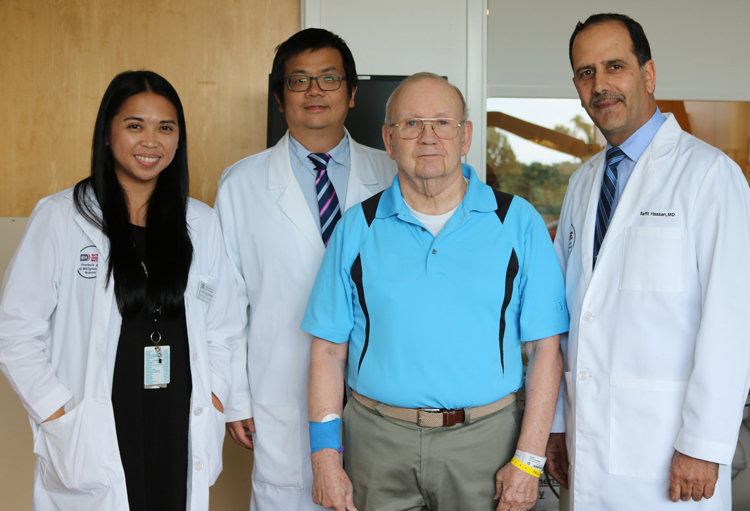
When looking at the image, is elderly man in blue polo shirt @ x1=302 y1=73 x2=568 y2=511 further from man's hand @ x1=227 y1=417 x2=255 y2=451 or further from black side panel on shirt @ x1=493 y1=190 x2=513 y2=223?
man's hand @ x1=227 y1=417 x2=255 y2=451

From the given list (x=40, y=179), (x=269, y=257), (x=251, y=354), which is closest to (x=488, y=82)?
(x=269, y=257)

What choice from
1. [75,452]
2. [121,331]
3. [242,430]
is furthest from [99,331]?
[242,430]

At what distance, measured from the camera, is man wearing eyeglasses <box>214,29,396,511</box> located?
6.70 feet

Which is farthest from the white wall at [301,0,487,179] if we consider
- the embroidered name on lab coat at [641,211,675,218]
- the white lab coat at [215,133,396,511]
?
the embroidered name on lab coat at [641,211,675,218]

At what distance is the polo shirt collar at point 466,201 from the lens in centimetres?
170

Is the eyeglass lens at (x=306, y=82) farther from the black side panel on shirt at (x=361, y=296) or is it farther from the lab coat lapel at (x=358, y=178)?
the black side panel on shirt at (x=361, y=296)

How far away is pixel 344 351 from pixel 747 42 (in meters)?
2.82

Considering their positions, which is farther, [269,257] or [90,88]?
[90,88]

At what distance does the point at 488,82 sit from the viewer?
10.4 ft

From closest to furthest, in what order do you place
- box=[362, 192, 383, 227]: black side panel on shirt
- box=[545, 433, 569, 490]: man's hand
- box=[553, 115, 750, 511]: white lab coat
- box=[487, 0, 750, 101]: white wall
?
box=[553, 115, 750, 511]: white lab coat → box=[362, 192, 383, 227]: black side panel on shirt → box=[545, 433, 569, 490]: man's hand → box=[487, 0, 750, 101]: white wall

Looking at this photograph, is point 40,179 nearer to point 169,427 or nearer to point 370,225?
point 169,427

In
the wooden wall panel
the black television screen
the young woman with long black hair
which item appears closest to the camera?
the young woman with long black hair

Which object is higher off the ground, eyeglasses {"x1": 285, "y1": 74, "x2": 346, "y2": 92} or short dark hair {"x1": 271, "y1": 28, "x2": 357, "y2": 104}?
short dark hair {"x1": 271, "y1": 28, "x2": 357, "y2": 104}

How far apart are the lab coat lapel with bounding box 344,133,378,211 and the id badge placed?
801mm
